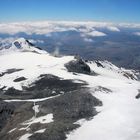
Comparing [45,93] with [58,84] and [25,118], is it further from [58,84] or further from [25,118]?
[25,118]

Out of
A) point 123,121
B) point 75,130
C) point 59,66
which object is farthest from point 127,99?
point 59,66

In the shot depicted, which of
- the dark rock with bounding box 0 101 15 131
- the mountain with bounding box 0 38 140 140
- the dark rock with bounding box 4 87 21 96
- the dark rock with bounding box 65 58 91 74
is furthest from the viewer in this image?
the dark rock with bounding box 65 58 91 74

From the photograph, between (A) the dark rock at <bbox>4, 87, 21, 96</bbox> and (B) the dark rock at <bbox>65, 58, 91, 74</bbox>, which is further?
(B) the dark rock at <bbox>65, 58, 91, 74</bbox>

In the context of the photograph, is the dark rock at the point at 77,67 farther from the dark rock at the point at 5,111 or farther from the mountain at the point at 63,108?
the dark rock at the point at 5,111

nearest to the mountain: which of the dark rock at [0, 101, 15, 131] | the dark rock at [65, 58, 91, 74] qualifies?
the dark rock at [0, 101, 15, 131]

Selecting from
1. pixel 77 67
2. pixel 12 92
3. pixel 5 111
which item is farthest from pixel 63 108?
pixel 77 67

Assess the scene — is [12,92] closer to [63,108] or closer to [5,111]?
[5,111]

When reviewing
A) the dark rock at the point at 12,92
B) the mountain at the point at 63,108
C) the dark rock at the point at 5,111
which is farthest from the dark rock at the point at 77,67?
the dark rock at the point at 5,111

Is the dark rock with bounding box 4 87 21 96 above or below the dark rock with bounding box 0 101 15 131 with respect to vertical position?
below

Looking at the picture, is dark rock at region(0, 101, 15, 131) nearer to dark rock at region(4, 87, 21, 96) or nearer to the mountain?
Answer: the mountain
